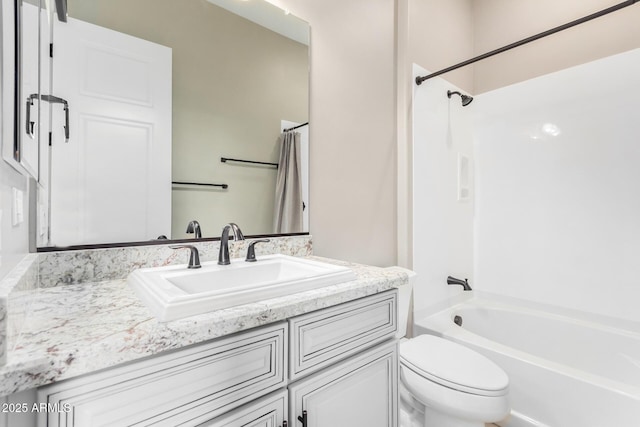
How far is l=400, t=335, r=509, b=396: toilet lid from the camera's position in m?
1.20

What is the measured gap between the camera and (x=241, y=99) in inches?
52.4

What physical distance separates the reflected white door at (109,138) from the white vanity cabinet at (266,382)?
0.61 m

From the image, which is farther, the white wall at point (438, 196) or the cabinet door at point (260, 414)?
the white wall at point (438, 196)

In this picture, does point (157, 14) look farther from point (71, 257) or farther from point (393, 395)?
point (393, 395)

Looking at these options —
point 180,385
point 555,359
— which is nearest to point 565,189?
point 555,359

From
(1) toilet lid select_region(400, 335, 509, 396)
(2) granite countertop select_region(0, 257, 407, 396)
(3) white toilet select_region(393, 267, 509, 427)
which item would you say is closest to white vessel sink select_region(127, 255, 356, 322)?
(2) granite countertop select_region(0, 257, 407, 396)

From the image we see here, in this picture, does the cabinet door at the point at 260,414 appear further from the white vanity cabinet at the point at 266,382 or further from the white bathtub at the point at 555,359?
the white bathtub at the point at 555,359

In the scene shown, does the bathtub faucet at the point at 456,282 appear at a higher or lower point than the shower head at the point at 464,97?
lower

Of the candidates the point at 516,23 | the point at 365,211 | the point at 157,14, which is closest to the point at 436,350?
the point at 365,211

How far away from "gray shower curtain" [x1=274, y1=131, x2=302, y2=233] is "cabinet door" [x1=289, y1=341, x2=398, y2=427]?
68 cm

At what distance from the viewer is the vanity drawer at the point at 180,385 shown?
504 mm

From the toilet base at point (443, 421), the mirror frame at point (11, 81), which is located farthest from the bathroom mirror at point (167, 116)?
the toilet base at point (443, 421)

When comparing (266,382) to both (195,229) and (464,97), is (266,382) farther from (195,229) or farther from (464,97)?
(464,97)

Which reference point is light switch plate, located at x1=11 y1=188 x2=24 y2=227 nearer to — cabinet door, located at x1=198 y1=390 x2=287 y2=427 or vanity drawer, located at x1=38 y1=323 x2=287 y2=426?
vanity drawer, located at x1=38 y1=323 x2=287 y2=426
